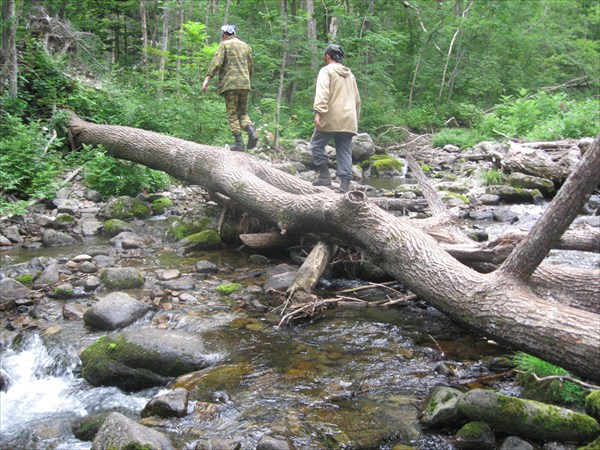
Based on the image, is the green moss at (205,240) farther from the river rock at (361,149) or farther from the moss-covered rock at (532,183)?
the river rock at (361,149)

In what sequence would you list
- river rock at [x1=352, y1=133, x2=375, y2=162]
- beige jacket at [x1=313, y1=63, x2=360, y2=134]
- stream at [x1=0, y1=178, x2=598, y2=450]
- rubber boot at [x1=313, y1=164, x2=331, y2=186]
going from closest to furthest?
stream at [x1=0, y1=178, x2=598, y2=450], beige jacket at [x1=313, y1=63, x2=360, y2=134], rubber boot at [x1=313, y1=164, x2=331, y2=186], river rock at [x1=352, y1=133, x2=375, y2=162]

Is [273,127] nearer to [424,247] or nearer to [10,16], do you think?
[10,16]

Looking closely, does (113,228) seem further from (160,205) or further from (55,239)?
(160,205)

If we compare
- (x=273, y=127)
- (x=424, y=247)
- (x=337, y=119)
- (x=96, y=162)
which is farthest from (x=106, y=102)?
(x=424, y=247)

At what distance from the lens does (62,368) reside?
5.02 meters

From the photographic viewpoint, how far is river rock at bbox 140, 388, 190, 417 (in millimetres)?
4062

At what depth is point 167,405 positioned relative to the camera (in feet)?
13.4

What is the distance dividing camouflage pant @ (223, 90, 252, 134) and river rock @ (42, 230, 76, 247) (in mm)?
3585

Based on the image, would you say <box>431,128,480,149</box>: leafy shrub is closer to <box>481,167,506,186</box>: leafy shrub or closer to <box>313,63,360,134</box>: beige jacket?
<box>481,167,506,186</box>: leafy shrub

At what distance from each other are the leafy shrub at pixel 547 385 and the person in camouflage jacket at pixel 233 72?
22.6 ft

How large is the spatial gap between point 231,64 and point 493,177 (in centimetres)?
822

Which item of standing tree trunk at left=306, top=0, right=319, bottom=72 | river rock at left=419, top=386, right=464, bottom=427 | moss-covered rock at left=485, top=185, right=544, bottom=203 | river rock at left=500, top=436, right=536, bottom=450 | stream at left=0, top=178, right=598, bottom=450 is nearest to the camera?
river rock at left=500, top=436, right=536, bottom=450

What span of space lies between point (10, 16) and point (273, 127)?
23.6ft

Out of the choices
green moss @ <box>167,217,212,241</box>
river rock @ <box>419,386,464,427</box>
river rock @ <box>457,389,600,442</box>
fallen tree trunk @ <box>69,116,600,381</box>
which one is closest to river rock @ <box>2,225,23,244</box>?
green moss @ <box>167,217,212,241</box>
